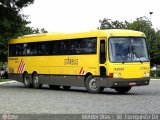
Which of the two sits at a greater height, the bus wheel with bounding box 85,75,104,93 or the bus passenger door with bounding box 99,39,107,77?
the bus passenger door with bounding box 99,39,107,77

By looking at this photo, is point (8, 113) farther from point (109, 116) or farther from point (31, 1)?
point (31, 1)

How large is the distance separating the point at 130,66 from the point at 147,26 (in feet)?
174

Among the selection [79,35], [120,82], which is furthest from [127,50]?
[79,35]

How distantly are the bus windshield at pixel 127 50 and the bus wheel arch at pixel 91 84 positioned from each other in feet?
5.71

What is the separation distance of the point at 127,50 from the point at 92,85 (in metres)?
2.54

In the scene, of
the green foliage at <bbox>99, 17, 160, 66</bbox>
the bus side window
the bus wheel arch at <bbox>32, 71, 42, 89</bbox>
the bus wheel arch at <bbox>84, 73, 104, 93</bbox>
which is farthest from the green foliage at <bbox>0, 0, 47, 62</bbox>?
the green foliage at <bbox>99, 17, 160, 66</bbox>

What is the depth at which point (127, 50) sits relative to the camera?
2589cm

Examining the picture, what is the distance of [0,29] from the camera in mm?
35938

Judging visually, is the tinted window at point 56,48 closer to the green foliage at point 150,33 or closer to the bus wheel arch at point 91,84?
the bus wheel arch at point 91,84

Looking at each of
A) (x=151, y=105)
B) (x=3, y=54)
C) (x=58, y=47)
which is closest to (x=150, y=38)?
(x=3, y=54)

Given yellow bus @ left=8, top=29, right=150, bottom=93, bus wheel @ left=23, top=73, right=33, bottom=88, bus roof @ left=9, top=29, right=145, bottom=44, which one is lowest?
bus wheel @ left=23, top=73, right=33, bottom=88

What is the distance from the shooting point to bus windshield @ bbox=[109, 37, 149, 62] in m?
25.7

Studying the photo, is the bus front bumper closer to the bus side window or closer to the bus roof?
the bus side window

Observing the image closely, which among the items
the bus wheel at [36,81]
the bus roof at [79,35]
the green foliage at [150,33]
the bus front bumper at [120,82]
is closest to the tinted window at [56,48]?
the bus roof at [79,35]
